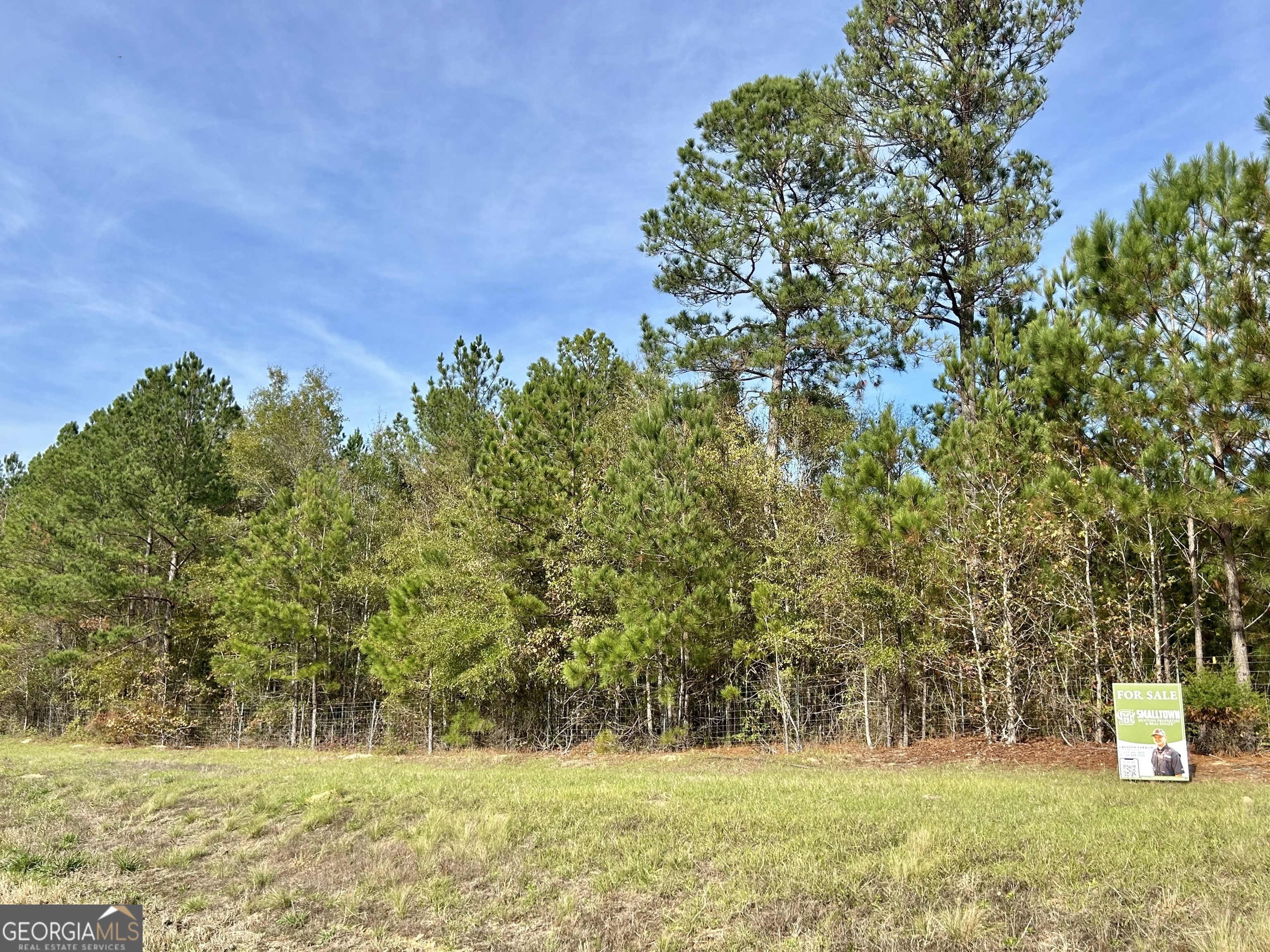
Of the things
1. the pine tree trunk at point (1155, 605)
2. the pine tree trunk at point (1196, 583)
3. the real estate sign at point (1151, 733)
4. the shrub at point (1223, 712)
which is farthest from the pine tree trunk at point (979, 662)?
the real estate sign at point (1151, 733)

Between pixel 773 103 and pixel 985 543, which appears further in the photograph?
pixel 773 103

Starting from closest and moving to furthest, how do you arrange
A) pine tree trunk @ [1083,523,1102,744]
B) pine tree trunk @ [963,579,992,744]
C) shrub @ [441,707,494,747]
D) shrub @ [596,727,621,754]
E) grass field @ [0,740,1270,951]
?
1. grass field @ [0,740,1270,951]
2. pine tree trunk @ [1083,523,1102,744]
3. pine tree trunk @ [963,579,992,744]
4. shrub @ [596,727,621,754]
5. shrub @ [441,707,494,747]

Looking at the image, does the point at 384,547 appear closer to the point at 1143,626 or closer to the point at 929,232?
the point at 929,232

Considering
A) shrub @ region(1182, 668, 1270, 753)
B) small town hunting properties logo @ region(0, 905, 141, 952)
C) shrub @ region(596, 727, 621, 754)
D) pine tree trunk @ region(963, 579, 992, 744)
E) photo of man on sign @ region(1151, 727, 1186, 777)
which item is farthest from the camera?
shrub @ region(596, 727, 621, 754)

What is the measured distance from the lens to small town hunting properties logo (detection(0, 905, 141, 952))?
538 cm

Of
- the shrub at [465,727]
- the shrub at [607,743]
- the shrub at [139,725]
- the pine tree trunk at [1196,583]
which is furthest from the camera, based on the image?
the shrub at [139,725]

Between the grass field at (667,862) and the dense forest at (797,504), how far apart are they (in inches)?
162

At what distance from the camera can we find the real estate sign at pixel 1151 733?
9.88m

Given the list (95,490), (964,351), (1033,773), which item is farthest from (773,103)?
(95,490)

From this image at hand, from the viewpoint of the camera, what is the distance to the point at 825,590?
47.4ft

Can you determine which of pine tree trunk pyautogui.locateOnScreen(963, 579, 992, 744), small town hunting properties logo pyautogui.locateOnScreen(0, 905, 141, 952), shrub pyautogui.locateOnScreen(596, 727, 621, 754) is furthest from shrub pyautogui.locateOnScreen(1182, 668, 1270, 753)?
small town hunting properties logo pyautogui.locateOnScreen(0, 905, 141, 952)

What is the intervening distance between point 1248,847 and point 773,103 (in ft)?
62.0

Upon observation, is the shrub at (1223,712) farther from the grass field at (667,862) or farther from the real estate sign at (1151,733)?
the grass field at (667,862)

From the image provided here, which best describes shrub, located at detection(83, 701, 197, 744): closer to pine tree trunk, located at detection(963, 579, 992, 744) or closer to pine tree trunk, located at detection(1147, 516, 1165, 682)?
pine tree trunk, located at detection(963, 579, 992, 744)
